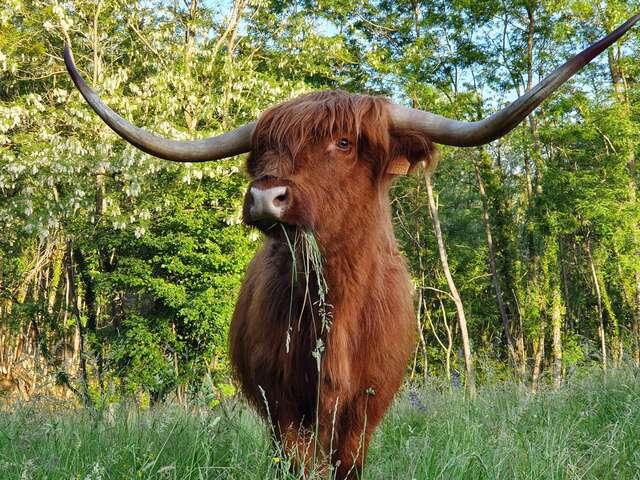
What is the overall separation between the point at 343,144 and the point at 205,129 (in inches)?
504

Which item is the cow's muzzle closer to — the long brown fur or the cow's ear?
the long brown fur

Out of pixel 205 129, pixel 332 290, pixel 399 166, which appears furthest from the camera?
pixel 205 129

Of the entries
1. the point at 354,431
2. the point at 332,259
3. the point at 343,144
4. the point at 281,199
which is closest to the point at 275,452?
the point at 354,431

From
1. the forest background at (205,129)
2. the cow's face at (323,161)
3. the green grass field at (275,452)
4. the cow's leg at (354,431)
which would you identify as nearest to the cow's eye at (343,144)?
the cow's face at (323,161)

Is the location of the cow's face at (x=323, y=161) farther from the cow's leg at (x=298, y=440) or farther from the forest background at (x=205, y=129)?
the forest background at (x=205, y=129)

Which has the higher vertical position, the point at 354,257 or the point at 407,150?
the point at 407,150

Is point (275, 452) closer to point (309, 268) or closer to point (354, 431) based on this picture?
point (354, 431)

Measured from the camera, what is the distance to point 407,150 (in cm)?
319

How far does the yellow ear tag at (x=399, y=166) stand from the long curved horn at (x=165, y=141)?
72 centimetres

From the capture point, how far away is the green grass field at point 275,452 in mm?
2326

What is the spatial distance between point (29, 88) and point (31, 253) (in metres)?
6.53

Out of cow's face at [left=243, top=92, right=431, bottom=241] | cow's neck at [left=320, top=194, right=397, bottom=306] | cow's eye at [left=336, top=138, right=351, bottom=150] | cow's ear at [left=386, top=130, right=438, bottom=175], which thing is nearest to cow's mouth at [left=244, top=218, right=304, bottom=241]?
cow's face at [left=243, top=92, right=431, bottom=241]

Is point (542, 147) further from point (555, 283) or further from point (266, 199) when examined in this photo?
point (266, 199)

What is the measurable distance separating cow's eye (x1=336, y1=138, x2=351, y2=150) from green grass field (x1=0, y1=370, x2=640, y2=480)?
125cm
